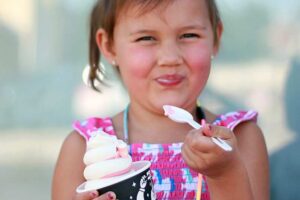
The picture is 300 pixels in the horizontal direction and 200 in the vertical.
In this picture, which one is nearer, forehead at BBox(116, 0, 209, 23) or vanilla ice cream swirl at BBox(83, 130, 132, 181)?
vanilla ice cream swirl at BBox(83, 130, 132, 181)

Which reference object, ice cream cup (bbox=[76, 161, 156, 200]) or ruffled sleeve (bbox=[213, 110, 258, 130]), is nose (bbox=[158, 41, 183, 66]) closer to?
ruffled sleeve (bbox=[213, 110, 258, 130])

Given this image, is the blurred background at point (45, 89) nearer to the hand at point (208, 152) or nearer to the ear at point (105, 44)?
the ear at point (105, 44)

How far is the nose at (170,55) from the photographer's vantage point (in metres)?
1.49

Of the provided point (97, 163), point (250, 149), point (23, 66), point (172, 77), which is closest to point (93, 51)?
point (23, 66)

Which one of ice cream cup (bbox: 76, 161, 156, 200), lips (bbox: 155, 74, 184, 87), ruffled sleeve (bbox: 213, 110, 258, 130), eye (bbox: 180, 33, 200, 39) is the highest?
eye (bbox: 180, 33, 200, 39)

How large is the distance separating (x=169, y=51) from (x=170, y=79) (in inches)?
2.4

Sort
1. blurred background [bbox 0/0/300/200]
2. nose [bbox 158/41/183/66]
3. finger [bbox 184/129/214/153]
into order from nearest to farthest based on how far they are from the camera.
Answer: finger [bbox 184/129/214/153]
nose [bbox 158/41/183/66]
blurred background [bbox 0/0/300/200]

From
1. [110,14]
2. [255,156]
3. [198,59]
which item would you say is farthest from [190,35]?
[255,156]

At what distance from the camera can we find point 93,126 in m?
1.68

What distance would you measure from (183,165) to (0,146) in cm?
58

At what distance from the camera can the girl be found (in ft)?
4.98

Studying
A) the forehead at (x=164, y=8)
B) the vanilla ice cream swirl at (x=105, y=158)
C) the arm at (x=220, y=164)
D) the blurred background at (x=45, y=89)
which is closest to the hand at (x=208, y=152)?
the arm at (x=220, y=164)

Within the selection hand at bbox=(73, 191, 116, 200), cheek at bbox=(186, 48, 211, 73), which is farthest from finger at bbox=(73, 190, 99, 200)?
cheek at bbox=(186, 48, 211, 73)

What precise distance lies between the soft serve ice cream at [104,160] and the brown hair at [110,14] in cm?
38
